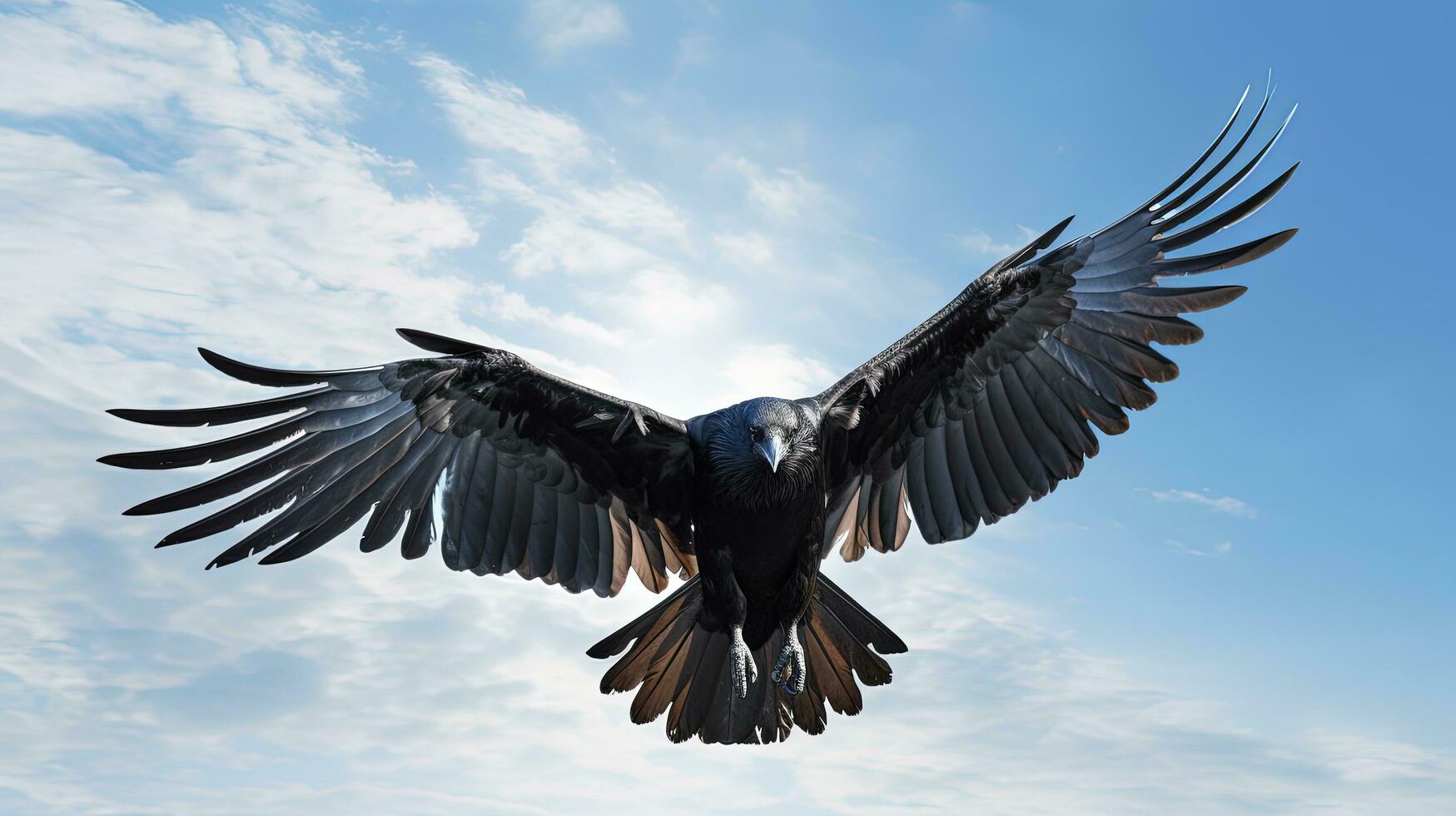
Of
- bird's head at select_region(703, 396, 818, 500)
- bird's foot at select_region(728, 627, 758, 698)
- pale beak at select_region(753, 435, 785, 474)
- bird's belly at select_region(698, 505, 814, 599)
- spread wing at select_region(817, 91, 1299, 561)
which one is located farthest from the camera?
spread wing at select_region(817, 91, 1299, 561)

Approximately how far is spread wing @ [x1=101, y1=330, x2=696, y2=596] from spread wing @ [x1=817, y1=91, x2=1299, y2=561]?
3.54 feet

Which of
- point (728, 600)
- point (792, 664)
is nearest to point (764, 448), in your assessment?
point (728, 600)

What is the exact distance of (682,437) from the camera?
580 centimetres

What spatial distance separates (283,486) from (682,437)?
2104mm

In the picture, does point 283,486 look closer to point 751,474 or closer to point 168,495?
point 168,495

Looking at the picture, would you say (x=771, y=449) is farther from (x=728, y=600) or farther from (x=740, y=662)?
(x=740, y=662)

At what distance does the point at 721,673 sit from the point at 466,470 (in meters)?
1.87

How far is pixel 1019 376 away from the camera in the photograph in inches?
256

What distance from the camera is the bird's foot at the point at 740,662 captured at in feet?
17.8

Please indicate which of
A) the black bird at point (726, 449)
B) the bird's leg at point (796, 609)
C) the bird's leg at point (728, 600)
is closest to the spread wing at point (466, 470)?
the black bird at point (726, 449)

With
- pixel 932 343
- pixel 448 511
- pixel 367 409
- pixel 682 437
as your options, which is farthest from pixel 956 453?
pixel 367 409

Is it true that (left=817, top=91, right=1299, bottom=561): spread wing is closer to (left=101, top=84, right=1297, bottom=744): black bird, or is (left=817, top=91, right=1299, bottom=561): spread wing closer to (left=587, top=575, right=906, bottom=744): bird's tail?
(left=101, top=84, right=1297, bottom=744): black bird

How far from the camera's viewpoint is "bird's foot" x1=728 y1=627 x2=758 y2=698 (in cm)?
542

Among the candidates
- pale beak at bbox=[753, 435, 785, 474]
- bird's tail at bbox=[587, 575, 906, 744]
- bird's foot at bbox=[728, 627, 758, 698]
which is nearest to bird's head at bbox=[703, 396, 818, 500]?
pale beak at bbox=[753, 435, 785, 474]
